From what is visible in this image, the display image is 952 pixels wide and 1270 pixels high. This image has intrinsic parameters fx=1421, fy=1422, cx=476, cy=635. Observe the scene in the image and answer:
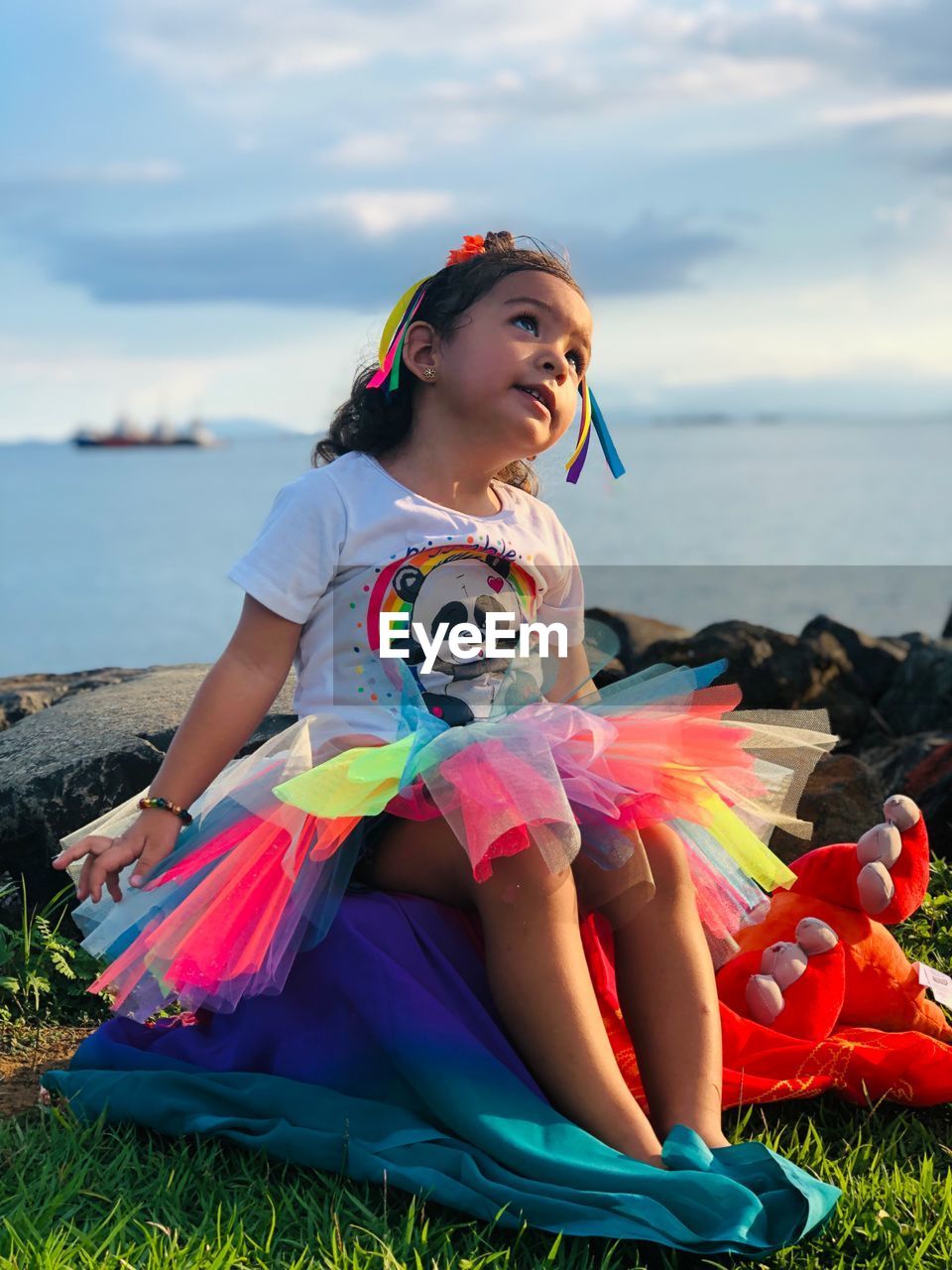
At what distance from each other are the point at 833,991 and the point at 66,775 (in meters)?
1.99

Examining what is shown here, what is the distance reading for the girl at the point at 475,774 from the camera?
234 cm

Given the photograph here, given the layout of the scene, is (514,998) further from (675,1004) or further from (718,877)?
(718,877)

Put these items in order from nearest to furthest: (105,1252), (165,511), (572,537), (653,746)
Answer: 1. (105,1252)
2. (653,746)
3. (572,537)
4. (165,511)

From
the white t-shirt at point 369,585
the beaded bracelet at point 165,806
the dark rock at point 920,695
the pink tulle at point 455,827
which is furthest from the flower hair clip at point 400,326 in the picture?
the dark rock at point 920,695

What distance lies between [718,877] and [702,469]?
46.4m

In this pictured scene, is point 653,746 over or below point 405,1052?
over

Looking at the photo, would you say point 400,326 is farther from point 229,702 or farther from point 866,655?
point 866,655

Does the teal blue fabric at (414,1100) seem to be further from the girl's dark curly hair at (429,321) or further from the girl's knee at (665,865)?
the girl's dark curly hair at (429,321)

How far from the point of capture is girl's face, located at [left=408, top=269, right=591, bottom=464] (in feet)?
9.20

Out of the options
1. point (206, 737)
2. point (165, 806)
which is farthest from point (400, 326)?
point (165, 806)

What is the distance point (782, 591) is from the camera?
2130 centimetres

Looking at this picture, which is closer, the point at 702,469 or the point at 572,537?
the point at 572,537

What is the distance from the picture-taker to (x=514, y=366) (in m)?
2.80

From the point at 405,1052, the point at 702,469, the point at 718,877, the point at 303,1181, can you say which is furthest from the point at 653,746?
the point at 702,469
